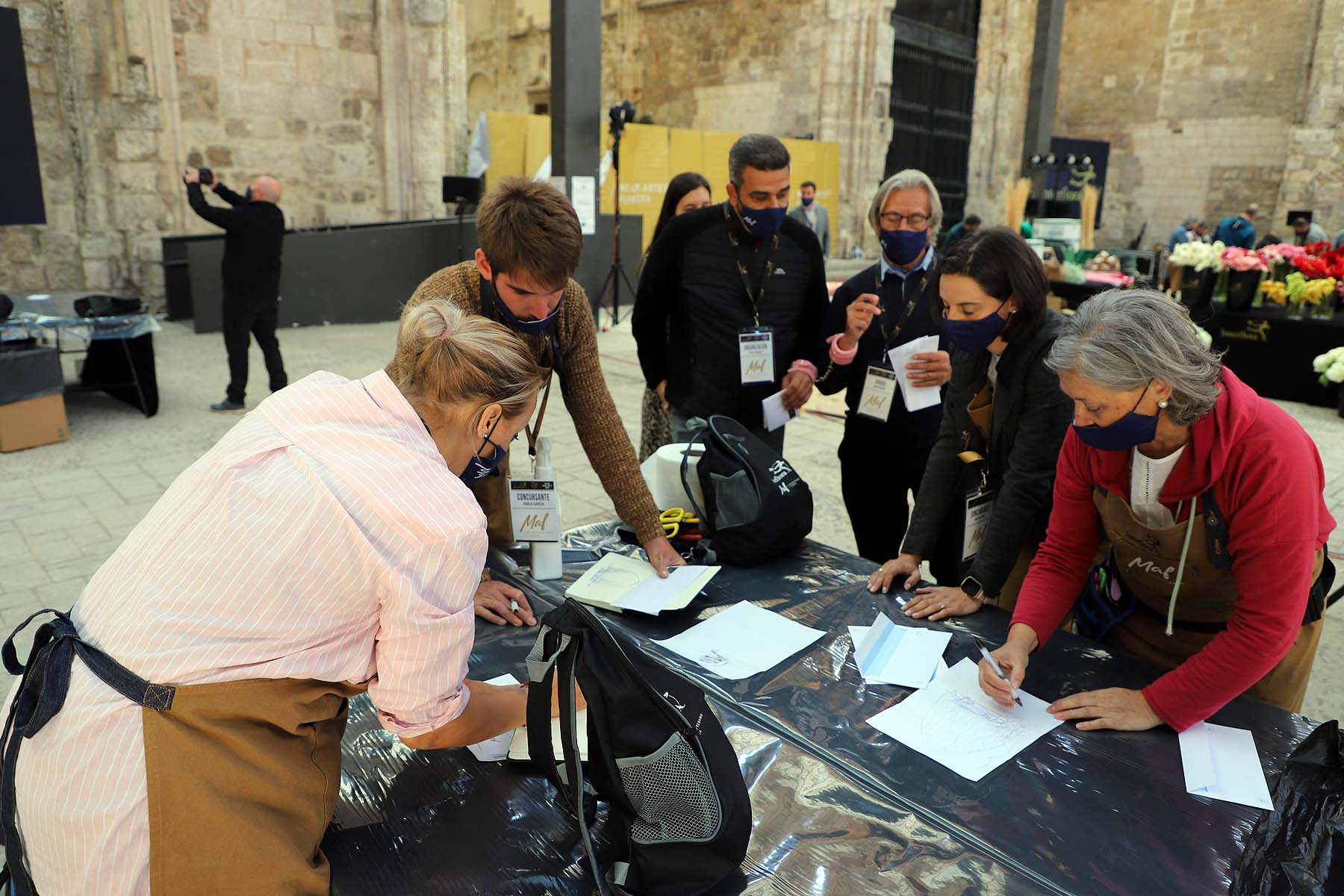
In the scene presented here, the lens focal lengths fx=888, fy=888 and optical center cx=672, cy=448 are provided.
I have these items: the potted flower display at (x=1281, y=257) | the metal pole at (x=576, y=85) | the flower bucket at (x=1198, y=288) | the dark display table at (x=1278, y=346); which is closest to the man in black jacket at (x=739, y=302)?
the metal pole at (x=576, y=85)

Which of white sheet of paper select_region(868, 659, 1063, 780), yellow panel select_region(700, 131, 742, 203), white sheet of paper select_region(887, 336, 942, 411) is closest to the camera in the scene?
white sheet of paper select_region(868, 659, 1063, 780)

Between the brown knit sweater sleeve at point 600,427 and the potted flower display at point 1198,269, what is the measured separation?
6426 millimetres

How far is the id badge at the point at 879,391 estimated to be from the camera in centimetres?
258

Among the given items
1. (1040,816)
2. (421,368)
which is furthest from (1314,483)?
(421,368)

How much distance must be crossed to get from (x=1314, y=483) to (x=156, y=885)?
1.81 metres

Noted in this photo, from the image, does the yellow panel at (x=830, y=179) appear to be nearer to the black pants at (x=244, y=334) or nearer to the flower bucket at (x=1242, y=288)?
the flower bucket at (x=1242, y=288)

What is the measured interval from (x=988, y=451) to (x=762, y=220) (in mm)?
1065

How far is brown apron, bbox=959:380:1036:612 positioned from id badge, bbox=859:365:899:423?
41 centimetres

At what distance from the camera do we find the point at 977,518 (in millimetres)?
2141

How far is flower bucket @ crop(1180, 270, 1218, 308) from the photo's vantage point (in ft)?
23.0

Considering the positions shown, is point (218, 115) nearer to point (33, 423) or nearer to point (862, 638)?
point (33, 423)

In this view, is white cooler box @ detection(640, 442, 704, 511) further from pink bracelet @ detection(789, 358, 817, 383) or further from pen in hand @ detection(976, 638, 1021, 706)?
pen in hand @ detection(976, 638, 1021, 706)

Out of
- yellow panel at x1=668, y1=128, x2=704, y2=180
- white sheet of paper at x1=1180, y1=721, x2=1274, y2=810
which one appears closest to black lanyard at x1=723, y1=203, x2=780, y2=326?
white sheet of paper at x1=1180, y1=721, x2=1274, y2=810

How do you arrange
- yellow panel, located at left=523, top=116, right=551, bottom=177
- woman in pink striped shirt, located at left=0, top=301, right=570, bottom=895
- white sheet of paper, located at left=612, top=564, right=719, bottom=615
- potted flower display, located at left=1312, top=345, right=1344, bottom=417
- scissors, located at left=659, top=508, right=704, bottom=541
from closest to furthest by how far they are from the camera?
woman in pink striped shirt, located at left=0, top=301, right=570, bottom=895, white sheet of paper, located at left=612, top=564, right=719, bottom=615, scissors, located at left=659, top=508, right=704, bottom=541, potted flower display, located at left=1312, top=345, right=1344, bottom=417, yellow panel, located at left=523, top=116, right=551, bottom=177
